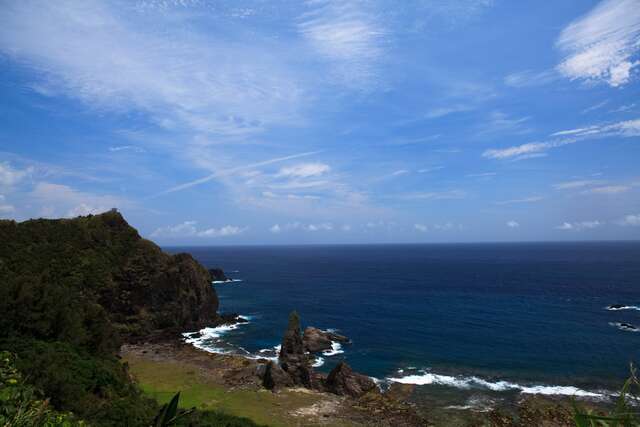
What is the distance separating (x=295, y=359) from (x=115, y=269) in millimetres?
39184

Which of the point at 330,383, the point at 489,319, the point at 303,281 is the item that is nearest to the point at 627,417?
→ the point at 330,383

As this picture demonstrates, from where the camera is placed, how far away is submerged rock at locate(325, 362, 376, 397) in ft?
148

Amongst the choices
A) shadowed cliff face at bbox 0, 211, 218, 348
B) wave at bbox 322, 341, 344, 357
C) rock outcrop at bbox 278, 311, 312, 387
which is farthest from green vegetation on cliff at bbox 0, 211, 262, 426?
wave at bbox 322, 341, 344, 357

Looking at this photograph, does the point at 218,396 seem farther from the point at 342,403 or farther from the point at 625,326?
the point at 625,326

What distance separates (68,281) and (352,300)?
6589 centimetres

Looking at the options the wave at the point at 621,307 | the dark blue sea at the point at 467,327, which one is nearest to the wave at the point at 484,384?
the dark blue sea at the point at 467,327

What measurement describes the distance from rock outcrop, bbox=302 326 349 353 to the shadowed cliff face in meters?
25.1

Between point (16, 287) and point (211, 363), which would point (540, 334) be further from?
point (16, 287)

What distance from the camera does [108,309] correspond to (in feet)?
210

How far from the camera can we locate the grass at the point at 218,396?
38.3 meters

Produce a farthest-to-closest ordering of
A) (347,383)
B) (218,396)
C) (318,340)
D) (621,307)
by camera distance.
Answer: (621,307) → (318,340) → (347,383) → (218,396)

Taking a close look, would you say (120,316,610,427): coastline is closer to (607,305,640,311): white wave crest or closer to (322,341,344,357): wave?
(322,341,344,357): wave

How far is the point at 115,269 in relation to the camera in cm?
6781

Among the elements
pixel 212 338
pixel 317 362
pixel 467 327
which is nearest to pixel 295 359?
pixel 317 362
